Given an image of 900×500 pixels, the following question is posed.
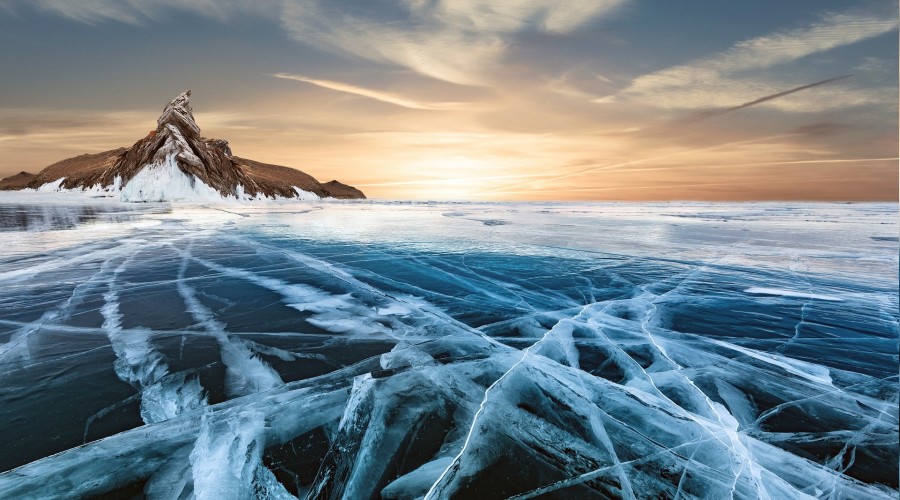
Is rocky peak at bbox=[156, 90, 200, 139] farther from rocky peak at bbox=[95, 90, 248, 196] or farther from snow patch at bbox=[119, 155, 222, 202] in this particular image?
snow patch at bbox=[119, 155, 222, 202]

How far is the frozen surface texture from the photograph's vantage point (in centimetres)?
227

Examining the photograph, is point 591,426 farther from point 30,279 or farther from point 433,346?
point 30,279

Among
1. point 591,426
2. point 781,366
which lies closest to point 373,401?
point 591,426

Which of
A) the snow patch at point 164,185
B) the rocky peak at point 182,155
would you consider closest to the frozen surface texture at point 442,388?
the snow patch at point 164,185

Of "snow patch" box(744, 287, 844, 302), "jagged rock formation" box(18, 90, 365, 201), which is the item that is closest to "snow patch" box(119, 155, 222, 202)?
"jagged rock formation" box(18, 90, 365, 201)

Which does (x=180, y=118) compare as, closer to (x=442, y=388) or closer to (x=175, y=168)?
(x=175, y=168)

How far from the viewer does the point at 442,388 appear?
3.25 metres

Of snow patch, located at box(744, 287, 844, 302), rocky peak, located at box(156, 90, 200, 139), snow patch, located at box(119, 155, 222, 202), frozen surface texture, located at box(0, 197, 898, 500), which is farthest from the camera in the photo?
rocky peak, located at box(156, 90, 200, 139)

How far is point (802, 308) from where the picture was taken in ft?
18.7

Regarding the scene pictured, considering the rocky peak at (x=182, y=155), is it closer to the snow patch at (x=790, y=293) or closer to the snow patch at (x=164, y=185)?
the snow patch at (x=164, y=185)

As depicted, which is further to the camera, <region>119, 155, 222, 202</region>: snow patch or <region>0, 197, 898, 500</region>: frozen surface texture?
<region>119, 155, 222, 202</region>: snow patch

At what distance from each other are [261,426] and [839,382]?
503 centimetres

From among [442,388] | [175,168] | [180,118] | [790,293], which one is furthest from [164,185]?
[790,293]

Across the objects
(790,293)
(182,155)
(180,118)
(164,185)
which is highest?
(180,118)
